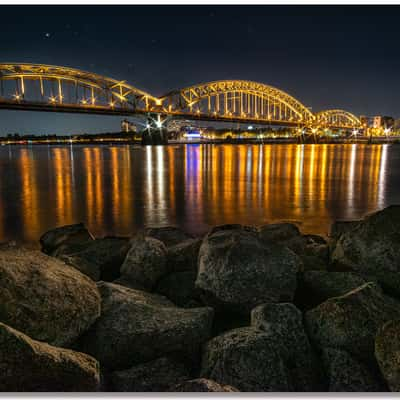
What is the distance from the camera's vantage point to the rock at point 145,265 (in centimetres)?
401

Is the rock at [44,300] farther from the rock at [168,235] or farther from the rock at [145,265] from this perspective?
the rock at [168,235]

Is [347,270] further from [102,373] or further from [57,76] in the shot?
[57,76]

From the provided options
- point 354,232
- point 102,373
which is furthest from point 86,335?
point 354,232

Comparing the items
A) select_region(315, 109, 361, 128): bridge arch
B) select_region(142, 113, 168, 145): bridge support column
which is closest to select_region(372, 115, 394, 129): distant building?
select_region(315, 109, 361, 128): bridge arch

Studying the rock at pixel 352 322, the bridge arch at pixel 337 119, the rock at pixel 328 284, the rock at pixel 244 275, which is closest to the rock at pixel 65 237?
the rock at pixel 244 275

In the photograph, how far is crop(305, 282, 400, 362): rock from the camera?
2662mm

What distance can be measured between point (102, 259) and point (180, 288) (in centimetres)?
131

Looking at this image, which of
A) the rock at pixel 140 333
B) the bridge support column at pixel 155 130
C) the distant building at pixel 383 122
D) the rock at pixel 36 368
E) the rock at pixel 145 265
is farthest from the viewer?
the distant building at pixel 383 122

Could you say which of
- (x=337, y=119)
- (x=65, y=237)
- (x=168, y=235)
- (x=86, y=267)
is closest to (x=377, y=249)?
(x=86, y=267)

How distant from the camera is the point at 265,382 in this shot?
7.66ft

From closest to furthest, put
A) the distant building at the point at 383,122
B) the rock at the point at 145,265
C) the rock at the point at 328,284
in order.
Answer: the rock at the point at 328,284 → the rock at the point at 145,265 → the distant building at the point at 383,122

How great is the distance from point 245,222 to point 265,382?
7.33 metres

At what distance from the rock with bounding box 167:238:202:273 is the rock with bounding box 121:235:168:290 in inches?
10.2

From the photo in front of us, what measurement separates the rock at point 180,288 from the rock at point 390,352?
1.67 m
